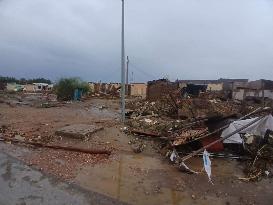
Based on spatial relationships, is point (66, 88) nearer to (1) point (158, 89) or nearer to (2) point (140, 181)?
(1) point (158, 89)

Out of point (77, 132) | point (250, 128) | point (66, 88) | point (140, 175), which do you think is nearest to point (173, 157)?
point (140, 175)

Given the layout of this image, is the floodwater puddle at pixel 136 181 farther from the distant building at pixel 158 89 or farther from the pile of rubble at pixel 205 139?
the distant building at pixel 158 89

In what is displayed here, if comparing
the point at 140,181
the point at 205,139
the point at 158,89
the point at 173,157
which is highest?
the point at 158,89

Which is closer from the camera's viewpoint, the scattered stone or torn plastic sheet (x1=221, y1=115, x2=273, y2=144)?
torn plastic sheet (x1=221, y1=115, x2=273, y2=144)

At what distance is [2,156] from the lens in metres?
11.3

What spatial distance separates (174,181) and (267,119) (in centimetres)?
473

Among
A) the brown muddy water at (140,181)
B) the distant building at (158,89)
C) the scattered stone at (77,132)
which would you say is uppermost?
the distant building at (158,89)

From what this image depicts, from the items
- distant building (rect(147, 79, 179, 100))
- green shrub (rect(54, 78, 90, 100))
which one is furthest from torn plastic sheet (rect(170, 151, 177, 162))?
green shrub (rect(54, 78, 90, 100))

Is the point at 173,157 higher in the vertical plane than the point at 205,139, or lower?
lower

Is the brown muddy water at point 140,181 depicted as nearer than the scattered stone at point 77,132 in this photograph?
Yes

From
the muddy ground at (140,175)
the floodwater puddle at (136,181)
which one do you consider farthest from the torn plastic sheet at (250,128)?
the floodwater puddle at (136,181)

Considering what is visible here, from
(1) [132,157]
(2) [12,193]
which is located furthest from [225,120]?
(2) [12,193]

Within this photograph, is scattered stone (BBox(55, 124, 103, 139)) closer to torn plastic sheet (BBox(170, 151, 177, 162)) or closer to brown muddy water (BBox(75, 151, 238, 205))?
brown muddy water (BBox(75, 151, 238, 205))

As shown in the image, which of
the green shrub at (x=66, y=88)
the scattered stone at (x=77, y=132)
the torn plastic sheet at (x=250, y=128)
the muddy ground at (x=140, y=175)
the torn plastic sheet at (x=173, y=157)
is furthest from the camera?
the green shrub at (x=66, y=88)
